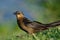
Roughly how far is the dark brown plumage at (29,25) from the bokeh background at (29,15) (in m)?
0.03

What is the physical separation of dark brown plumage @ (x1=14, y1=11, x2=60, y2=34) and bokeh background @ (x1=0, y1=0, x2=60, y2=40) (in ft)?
0.09

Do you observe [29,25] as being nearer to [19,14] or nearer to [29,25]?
[29,25]

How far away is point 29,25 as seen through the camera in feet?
5.24

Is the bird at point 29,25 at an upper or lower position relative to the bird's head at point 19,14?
lower

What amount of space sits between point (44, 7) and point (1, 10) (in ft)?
1.07

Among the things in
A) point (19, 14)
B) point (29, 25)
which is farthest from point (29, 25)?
point (19, 14)

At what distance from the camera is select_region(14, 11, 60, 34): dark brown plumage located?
5.24 ft

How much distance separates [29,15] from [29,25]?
80 mm

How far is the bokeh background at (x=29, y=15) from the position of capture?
1597mm

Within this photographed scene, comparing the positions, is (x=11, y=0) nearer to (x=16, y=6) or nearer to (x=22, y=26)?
(x=16, y=6)

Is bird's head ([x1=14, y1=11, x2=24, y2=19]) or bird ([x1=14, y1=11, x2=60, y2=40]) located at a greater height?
bird's head ([x1=14, y1=11, x2=24, y2=19])

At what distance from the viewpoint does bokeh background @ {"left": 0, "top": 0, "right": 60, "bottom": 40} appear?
1597 millimetres

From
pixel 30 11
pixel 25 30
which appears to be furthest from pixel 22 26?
pixel 30 11

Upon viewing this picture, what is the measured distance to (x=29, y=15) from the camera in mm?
1629
